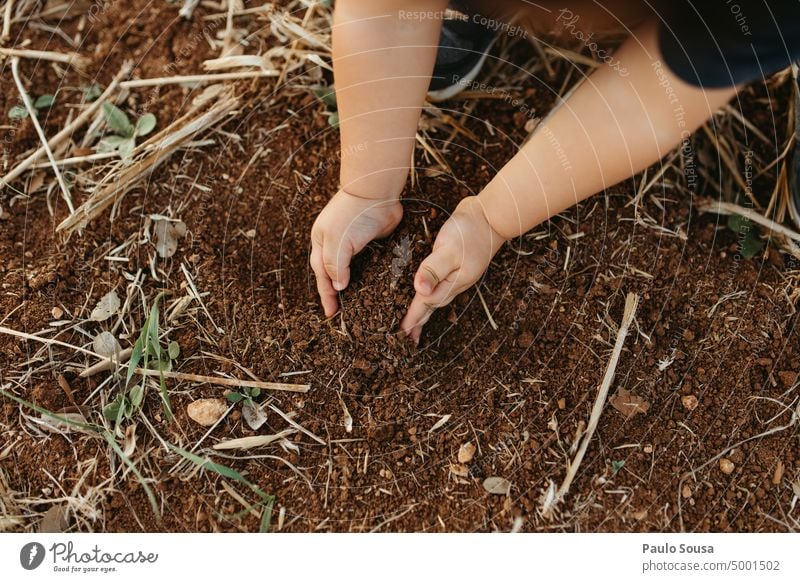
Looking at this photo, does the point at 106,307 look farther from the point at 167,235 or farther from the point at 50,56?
the point at 50,56

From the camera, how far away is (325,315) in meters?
0.88

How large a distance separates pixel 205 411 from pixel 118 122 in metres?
0.47

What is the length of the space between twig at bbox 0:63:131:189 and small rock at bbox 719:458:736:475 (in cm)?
100

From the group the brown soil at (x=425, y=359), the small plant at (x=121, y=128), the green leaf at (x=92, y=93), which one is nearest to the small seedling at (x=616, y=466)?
the brown soil at (x=425, y=359)

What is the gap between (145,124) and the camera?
3.34ft

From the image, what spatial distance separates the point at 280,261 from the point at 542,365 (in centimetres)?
37

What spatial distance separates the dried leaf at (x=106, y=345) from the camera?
884mm

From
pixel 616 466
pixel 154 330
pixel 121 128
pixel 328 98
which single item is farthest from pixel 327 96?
pixel 616 466

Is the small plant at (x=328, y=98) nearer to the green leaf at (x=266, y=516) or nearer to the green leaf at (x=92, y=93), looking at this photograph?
the green leaf at (x=92, y=93)
